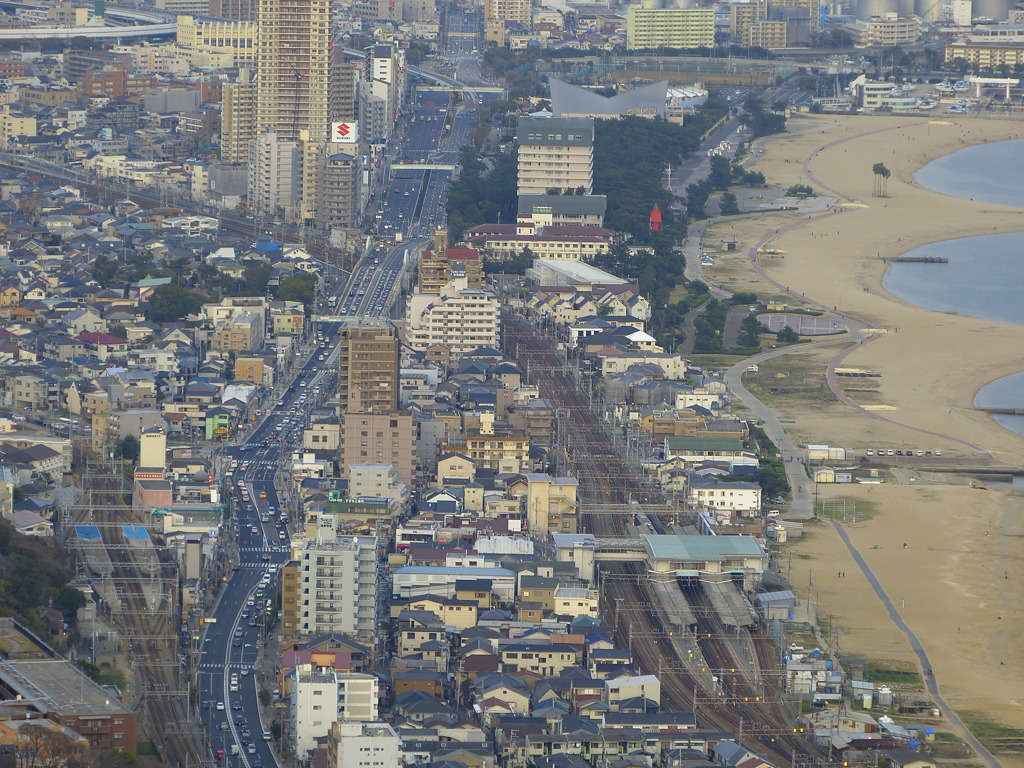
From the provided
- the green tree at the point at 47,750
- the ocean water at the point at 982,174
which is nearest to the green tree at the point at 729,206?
the ocean water at the point at 982,174

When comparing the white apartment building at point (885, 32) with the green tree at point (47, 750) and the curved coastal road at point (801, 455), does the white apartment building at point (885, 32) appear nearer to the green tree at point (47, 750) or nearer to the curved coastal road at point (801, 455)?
the curved coastal road at point (801, 455)

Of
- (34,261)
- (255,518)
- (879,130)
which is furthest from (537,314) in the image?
(879,130)

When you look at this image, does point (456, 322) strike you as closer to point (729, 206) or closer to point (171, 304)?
point (171, 304)

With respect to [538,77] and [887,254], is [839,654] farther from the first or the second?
[538,77]

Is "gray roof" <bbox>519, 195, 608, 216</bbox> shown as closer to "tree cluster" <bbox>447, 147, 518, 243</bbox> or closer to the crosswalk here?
"tree cluster" <bbox>447, 147, 518, 243</bbox>

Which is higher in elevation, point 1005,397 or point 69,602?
point 69,602

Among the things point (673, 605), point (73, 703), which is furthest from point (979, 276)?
point (73, 703)

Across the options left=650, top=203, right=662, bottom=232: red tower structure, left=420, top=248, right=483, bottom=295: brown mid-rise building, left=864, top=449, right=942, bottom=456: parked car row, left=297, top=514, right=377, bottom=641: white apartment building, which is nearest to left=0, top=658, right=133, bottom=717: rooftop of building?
left=297, top=514, right=377, bottom=641: white apartment building
